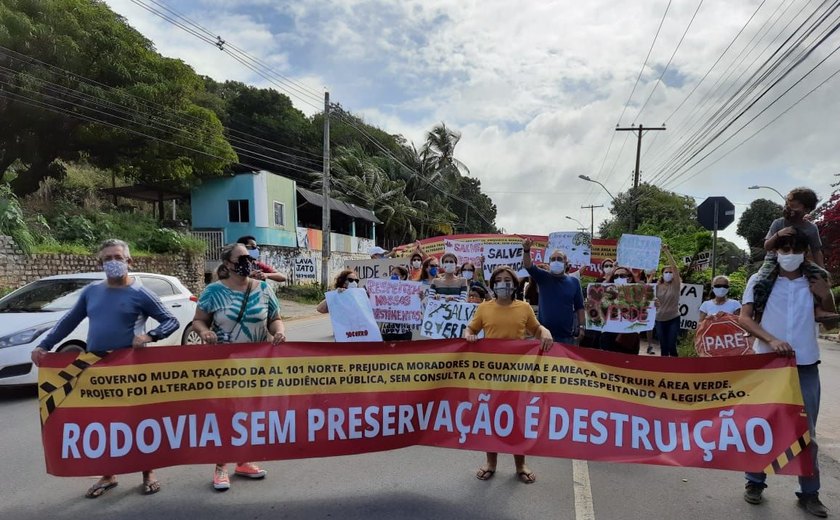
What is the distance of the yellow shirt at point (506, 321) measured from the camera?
4.25m

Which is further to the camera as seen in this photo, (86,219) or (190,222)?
(190,222)

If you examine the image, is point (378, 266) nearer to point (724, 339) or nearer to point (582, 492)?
point (724, 339)

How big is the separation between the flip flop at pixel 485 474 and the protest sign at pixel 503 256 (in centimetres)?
471

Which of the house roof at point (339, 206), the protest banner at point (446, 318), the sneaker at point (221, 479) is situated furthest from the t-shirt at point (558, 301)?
the house roof at point (339, 206)

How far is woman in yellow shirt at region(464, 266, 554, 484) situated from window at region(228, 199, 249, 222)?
84.2 ft

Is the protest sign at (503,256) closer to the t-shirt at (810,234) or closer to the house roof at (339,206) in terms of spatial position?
the t-shirt at (810,234)

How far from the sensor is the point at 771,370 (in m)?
3.63

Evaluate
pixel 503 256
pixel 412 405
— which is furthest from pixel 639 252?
pixel 412 405

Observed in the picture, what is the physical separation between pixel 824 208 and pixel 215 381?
18.2 meters

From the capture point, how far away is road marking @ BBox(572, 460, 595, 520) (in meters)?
3.55

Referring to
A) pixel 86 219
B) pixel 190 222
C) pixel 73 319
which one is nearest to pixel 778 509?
pixel 73 319

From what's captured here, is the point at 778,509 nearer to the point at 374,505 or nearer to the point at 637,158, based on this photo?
the point at 374,505

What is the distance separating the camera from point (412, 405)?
388 cm

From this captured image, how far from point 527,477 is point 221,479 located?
2243 mm
